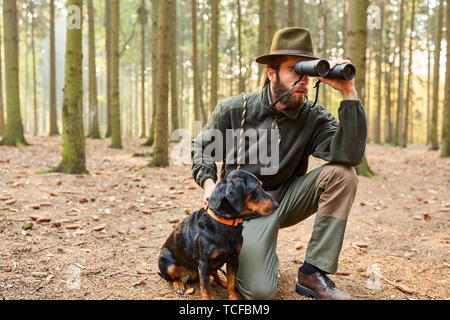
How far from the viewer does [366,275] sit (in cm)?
362

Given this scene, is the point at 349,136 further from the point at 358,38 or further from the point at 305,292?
the point at 358,38

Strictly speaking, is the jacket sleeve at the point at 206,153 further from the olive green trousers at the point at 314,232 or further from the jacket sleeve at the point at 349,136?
the jacket sleeve at the point at 349,136

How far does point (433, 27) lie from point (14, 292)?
28510 millimetres

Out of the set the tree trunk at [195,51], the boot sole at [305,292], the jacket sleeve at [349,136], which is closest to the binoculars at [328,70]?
the jacket sleeve at [349,136]

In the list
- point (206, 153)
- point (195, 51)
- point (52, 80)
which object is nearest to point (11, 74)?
point (52, 80)

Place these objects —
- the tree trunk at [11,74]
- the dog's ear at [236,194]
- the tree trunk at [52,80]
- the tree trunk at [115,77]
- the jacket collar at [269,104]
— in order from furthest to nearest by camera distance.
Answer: the tree trunk at [52,80] → the tree trunk at [115,77] → the tree trunk at [11,74] → the jacket collar at [269,104] → the dog's ear at [236,194]

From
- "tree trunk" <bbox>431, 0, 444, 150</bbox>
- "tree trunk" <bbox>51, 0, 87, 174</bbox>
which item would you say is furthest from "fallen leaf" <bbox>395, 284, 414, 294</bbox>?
"tree trunk" <bbox>431, 0, 444, 150</bbox>

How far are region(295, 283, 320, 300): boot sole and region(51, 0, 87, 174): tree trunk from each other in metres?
5.71

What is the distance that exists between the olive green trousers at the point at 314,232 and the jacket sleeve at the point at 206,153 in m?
0.76

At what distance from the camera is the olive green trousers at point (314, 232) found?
3.02 metres

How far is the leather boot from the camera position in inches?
115

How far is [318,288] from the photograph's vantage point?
3.00m

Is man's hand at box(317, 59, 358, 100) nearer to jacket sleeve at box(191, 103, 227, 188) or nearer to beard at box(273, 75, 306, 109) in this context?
beard at box(273, 75, 306, 109)
